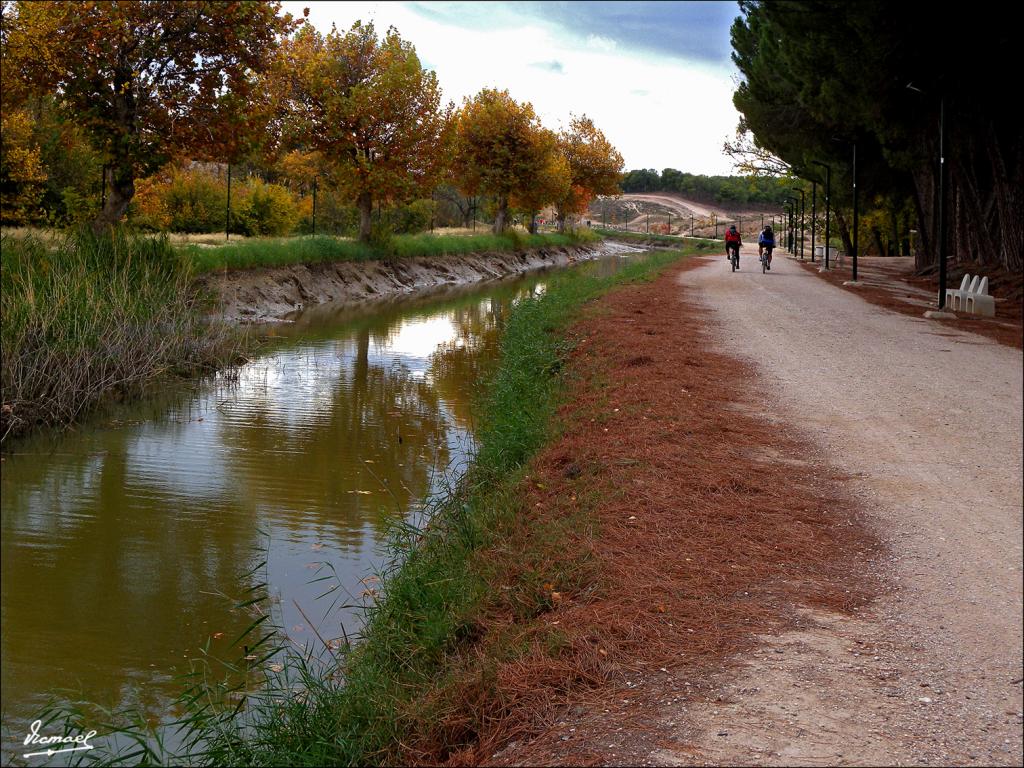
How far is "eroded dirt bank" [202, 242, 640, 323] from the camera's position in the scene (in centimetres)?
2534

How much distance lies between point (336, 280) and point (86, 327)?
24.5 metres

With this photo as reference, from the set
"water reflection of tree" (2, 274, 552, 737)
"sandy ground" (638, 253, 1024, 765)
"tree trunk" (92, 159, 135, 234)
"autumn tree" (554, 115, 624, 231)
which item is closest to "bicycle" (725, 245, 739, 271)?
"tree trunk" (92, 159, 135, 234)

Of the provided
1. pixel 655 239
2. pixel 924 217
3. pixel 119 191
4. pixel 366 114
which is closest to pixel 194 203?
pixel 366 114

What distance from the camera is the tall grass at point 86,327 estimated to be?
7.35 meters

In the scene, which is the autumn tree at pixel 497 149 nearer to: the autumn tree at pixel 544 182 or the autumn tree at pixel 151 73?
the autumn tree at pixel 544 182

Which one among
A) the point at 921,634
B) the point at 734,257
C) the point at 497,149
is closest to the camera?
the point at 921,634

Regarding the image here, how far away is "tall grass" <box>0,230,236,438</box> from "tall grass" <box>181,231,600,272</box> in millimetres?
2669

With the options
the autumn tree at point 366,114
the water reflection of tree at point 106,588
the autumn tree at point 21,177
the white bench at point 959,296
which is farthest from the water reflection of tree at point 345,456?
the autumn tree at point 366,114

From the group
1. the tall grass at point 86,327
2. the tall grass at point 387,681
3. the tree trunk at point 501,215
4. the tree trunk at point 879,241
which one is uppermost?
the tree trunk at point 501,215

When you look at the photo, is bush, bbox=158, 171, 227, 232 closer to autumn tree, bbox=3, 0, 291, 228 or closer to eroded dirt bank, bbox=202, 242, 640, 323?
eroded dirt bank, bbox=202, 242, 640, 323

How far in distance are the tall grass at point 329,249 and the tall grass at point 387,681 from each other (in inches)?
496

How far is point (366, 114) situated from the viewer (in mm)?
36156

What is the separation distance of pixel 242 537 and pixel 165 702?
7.88 ft

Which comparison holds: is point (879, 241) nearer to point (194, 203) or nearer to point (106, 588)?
point (194, 203)
